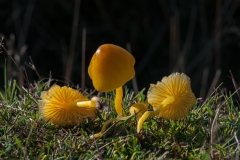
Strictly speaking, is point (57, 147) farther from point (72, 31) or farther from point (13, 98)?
point (72, 31)

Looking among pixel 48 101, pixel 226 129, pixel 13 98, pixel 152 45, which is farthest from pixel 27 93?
pixel 152 45

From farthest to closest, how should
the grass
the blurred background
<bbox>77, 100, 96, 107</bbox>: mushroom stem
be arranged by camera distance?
the blurred background, <bbox>77, 100, 96, 107</bbox>: mushroom stem, the grass

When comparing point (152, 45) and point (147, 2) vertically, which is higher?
point (147, 2)

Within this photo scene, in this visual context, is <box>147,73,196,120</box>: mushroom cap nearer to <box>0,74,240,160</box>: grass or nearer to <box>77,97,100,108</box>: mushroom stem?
<box>0,74,240,160</box>: grass

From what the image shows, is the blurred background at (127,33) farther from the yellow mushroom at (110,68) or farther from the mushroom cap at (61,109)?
the yellow mushroom at (110,68)

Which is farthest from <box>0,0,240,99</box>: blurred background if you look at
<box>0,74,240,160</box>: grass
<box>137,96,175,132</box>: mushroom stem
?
<box>137,96,175,132</box>: mushroom stem

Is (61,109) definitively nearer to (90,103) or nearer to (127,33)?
(90,103)
